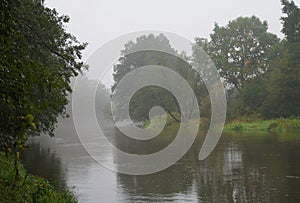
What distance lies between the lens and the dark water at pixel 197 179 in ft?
42.1

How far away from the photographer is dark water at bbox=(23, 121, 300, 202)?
12828 mm

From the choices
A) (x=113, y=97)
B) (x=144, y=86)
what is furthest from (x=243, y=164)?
(x=113, y=97)

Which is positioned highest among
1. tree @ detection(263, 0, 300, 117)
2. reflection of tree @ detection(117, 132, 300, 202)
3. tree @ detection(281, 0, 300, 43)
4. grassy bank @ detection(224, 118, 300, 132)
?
tree @ detection(281, 0, 300, 43)

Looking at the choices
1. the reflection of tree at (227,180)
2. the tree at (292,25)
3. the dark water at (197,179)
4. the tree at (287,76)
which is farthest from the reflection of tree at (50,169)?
the tree at (292,25)

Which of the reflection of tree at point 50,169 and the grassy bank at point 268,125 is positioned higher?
the grassy bank at point 268,125

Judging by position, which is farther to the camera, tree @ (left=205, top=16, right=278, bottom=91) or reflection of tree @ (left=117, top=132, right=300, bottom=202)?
tree @ (left=205, top=16, right=278, bottom=91)

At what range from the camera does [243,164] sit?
755 inches

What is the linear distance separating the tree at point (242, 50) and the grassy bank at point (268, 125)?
33.6 feet

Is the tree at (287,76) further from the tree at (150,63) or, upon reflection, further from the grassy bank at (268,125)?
the tree at (150,63)

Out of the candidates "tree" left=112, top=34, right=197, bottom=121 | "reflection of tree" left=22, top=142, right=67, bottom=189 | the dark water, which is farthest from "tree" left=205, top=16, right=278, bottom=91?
"reflection of tree" left=22, top=142, right=67, bottom=189

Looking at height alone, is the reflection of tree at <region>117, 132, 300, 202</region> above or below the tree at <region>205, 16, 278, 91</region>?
below

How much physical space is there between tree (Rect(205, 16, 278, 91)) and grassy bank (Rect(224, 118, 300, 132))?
1025cm

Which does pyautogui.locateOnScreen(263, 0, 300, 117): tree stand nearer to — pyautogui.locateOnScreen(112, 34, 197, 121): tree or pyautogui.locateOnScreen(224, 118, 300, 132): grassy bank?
pyautogui.locateOnScreen(224, 118, 300, 132): grassy bank

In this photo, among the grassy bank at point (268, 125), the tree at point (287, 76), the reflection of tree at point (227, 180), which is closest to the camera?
the reflection of tree at point (227, 180)
